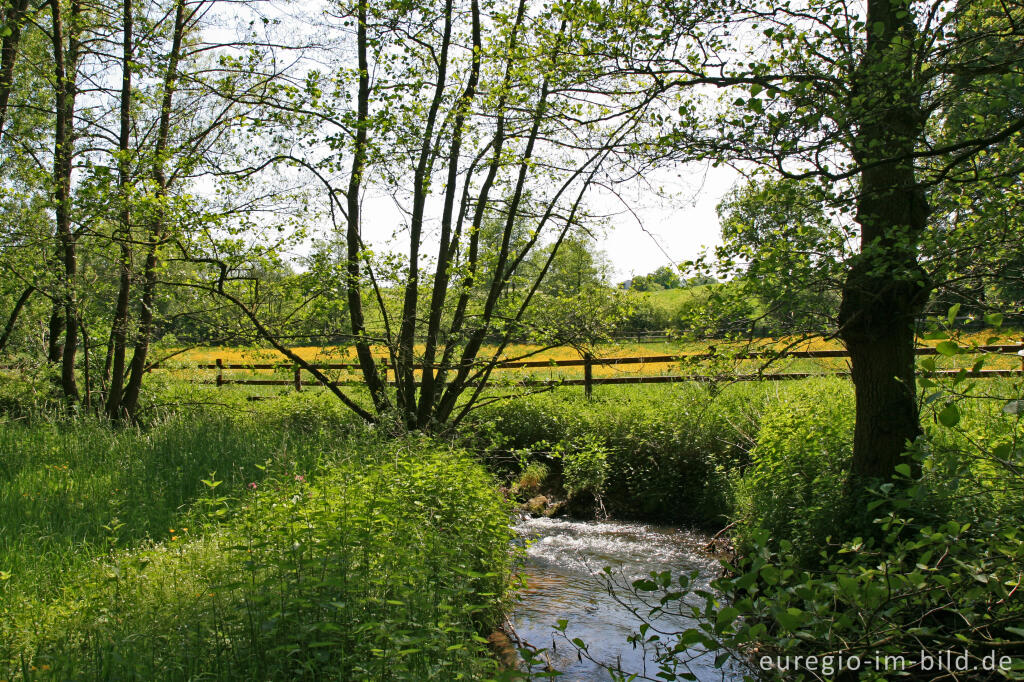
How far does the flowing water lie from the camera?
220 inches

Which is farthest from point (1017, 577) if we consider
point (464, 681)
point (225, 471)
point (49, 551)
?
point (225, 471)

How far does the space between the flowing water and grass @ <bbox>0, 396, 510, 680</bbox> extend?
0.70 meters

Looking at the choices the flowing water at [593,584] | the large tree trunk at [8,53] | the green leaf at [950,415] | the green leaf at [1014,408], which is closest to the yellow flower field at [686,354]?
the green leaf at [1014,408]

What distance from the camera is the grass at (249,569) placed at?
3.36 metres

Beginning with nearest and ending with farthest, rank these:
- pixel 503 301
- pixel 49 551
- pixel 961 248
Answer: pixel 961 248 → pixel 49 551 → pixel 503 301

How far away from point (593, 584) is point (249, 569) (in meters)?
4.49

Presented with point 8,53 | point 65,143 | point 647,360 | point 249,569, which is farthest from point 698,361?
point 8,53

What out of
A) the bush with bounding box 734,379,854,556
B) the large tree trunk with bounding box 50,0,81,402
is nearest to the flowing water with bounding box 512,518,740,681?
the bush with bounding box 734,379,854,556

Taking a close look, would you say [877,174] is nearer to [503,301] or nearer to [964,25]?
[964,25]

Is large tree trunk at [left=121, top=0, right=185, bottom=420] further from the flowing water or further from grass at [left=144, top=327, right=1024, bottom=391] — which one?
the flowing water

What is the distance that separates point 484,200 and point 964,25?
6.57 meters

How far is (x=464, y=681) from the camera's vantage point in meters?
3.55

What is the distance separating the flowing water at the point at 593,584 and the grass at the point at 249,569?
700 millimetres

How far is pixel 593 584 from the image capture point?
7.34m
